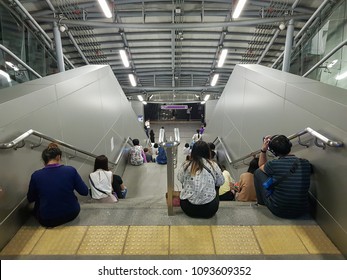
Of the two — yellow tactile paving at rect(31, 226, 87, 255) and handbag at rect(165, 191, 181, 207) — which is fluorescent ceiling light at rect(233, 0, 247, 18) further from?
yellow tactile paving at rect(31, 226, 87, 255)

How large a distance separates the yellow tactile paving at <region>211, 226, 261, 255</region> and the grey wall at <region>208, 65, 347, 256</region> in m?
0.62

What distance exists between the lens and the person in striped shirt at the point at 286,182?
214 cm

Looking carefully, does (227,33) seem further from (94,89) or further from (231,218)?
(231,218)

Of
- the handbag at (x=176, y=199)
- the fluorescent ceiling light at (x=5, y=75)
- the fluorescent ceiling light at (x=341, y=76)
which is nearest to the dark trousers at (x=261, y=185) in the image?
the handbag at (x=176, y=199)

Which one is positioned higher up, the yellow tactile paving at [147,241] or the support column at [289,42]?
the support column at [289,42]

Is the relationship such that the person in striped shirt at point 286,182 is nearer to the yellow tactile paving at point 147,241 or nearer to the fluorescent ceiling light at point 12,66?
the yellow tactile paving at point 147,241

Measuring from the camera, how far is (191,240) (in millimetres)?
1975

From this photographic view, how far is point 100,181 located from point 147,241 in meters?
1.20

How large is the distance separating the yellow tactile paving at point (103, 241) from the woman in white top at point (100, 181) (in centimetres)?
80

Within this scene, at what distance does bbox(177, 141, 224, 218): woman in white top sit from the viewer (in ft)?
7.24

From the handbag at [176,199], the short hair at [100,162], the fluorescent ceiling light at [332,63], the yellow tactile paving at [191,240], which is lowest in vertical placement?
the yellow tactile paving at [191,240]

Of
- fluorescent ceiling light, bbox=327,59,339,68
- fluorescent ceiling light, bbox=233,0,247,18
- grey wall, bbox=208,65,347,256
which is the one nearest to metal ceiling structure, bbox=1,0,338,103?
fluorescent ceiling light, bbox=233,0,247,18

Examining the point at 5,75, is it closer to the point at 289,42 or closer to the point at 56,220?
the point at 56,220

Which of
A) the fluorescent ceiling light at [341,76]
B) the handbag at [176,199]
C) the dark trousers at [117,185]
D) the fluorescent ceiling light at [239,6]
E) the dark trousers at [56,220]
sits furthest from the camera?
the fluorescent ceiling light at [341,76]
